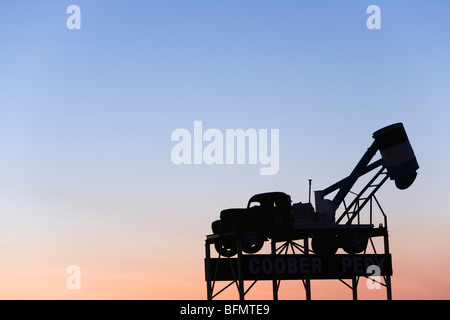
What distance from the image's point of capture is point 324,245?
7462cm

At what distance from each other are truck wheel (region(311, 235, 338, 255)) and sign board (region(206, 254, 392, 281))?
1.09 feet

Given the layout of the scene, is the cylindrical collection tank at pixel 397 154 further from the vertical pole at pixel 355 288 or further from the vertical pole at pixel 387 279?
the vertical pole at pixel 355 288

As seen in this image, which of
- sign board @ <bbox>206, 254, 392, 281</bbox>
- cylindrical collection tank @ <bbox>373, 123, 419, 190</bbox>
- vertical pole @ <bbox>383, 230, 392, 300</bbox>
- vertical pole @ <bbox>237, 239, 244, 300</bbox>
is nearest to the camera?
vertical pole @ <bbox>237, 239, 244, 300</bbox>

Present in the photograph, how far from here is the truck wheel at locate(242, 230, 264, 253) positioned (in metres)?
71.1

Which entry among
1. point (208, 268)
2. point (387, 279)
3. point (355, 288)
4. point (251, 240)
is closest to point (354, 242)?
point (387, 279)

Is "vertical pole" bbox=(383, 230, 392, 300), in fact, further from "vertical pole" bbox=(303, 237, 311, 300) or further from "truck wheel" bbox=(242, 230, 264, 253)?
"truck wheel" bbox=(242, 230, 264, 253)

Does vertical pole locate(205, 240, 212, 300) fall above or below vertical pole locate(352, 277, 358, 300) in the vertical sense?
above

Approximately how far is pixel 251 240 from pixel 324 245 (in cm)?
571

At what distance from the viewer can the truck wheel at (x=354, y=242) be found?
245 ft

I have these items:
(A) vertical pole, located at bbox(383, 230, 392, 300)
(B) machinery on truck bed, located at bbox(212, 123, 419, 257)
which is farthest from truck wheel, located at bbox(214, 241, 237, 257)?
(A) vertical pole, located at bbox(383, 230, 392, 300)

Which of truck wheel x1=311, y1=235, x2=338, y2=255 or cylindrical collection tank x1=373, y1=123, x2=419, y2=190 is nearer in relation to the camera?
truck wheel x1=311, y1=235, x2=338, y2=255
